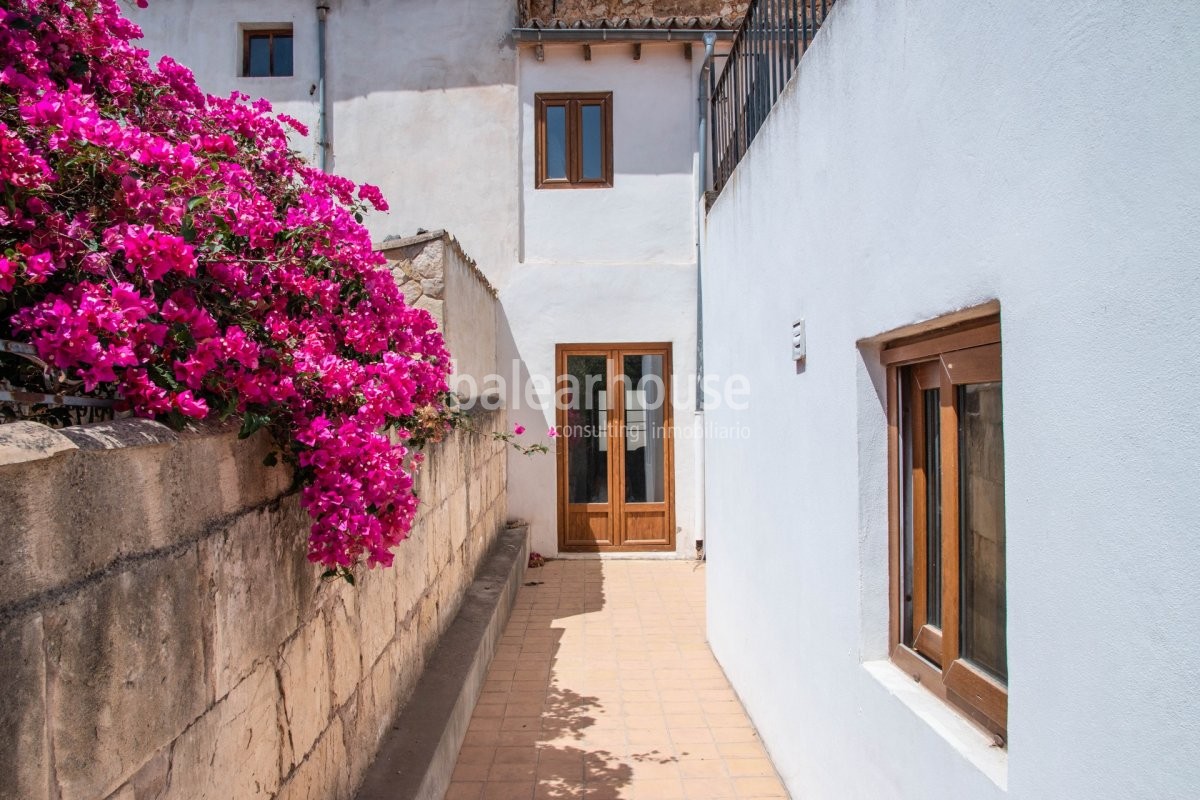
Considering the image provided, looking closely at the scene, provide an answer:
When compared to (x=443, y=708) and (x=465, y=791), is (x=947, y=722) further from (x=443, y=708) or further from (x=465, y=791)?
(x=465, y=791)

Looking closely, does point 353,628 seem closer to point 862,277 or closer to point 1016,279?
point 862,277

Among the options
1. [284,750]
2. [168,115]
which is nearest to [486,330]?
[168,115]

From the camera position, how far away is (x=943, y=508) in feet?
7.49

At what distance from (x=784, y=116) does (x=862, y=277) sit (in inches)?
48.8

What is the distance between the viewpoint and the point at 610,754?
13.3ft

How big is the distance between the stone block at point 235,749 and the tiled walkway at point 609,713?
1.86 meters

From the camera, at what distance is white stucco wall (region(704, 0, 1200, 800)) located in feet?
3.95

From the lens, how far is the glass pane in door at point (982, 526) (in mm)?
1982

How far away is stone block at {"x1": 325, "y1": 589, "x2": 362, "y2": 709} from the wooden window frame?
1.79m

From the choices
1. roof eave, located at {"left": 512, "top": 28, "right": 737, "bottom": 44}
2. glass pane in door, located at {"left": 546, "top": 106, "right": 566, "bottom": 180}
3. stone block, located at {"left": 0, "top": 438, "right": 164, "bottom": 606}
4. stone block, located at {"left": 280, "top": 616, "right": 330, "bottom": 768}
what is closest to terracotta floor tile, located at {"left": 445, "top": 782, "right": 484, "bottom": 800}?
stone block, located at {"left": 280, "top": 616, "right": 330, "bottom": 768}

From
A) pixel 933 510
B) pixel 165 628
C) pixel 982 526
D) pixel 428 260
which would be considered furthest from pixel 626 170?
pixel 165 628

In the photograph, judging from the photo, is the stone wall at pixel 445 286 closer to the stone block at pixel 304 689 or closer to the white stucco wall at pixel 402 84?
the white stucco wall at pixel 402 84

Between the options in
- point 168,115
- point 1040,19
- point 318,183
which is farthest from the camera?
point 318,183

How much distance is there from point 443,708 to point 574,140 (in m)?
6.86
